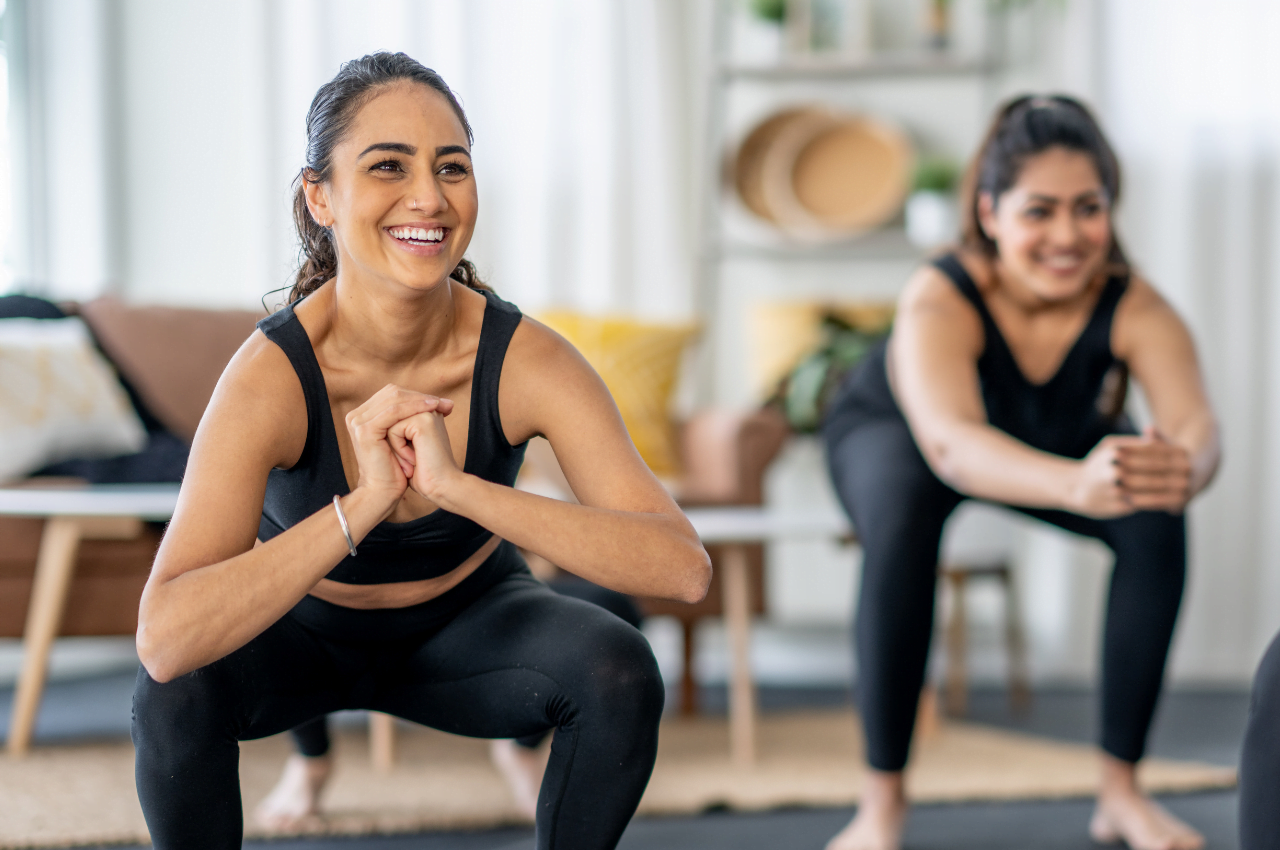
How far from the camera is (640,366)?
302 cm

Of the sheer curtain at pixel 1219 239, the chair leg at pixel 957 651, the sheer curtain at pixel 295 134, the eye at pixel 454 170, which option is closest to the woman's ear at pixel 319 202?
the eye at pixel 454 170

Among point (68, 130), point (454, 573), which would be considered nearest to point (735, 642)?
point (454, 573)

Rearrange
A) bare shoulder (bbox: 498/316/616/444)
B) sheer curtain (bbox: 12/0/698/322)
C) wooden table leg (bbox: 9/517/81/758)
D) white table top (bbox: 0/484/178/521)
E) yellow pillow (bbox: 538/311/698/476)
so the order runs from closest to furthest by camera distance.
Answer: bare shoulder (bbox: 498/316/616/444) → white table top (bbox: 0/484/178/521) → wooden table leg (bbox: 9/517/81/758) → yellow pillow (bbox: 538/311/698/476) → sheer curtain (bbox: 12/0/698/322)

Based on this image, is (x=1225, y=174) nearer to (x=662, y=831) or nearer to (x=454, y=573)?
(x=662, y=831)

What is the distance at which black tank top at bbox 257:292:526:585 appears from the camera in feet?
3.72

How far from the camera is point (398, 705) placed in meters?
1.22

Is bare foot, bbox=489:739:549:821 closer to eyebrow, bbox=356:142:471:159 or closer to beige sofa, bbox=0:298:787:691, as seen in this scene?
beige sofa, bbox=0:298:787:691

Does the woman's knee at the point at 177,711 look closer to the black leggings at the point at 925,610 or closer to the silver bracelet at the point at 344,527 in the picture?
the silver bracelet at the point at 344,527

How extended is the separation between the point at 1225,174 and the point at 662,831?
7.47 ft

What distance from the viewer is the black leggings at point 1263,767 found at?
94 centimetres

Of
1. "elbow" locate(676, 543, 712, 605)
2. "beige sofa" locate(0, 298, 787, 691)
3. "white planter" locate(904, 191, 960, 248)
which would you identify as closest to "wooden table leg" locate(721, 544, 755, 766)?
"beige sofa" locate(0, 298, 787, 691)

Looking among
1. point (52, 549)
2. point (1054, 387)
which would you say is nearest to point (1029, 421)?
point (1054, 387)

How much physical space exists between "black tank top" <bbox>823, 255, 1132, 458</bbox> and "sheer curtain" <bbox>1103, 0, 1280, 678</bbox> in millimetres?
1410

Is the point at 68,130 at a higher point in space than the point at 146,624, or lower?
higher
